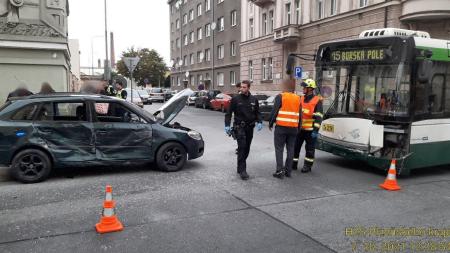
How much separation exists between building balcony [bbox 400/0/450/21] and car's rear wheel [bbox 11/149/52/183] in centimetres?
1623

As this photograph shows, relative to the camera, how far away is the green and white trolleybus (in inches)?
293

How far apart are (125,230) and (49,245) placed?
0.84 meters

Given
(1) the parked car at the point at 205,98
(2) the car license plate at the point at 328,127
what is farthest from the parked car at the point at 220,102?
(2) the car license plate at the point at 328,127

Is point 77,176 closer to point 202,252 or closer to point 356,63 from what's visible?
point 202,252

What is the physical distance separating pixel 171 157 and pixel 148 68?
58815 mm

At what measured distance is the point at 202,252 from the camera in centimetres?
424

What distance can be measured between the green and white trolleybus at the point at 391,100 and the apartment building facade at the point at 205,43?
27.4 metres

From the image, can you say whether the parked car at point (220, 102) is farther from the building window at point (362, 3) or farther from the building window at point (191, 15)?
the building window at point (191, 15)

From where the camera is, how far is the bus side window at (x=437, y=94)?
788cm

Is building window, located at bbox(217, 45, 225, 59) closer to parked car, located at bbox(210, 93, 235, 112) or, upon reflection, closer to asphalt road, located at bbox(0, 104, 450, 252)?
parked car, located at bbox(210, 93, 235, 112)

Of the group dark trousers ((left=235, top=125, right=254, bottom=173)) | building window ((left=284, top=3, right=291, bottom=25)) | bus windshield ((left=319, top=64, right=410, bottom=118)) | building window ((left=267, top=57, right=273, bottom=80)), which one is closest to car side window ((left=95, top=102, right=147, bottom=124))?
dark trousers ((left=235, top=125, right=254, bottom=173))

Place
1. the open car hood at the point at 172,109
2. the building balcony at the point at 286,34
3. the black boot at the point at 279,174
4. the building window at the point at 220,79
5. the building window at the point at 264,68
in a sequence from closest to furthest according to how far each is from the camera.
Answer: the black boot at the point at 279,174
the open car hood at the point at 172,109
the building balcony at the point at 286,34
the building window at the point at 264,68
the building window at the point at 220,79

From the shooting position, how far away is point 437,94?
26.2 feet

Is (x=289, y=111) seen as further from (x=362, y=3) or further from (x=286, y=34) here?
(x=286, y=34)
